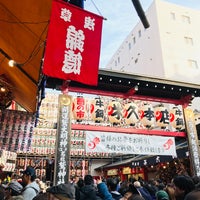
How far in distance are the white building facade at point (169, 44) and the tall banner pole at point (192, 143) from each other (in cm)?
1422

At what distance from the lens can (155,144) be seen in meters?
9.93

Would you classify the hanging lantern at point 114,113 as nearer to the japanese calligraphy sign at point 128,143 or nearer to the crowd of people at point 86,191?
the japanese calligraphy sign at point 128,143

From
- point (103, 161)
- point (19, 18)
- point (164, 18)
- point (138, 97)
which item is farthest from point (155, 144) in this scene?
point (164, 18)

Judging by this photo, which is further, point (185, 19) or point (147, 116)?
point (185, 19)

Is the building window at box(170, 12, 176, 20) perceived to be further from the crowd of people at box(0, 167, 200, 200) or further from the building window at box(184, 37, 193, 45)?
the crowd of people at box(0, 167, 200, 200)

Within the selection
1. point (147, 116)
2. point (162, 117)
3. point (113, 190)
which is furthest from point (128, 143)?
point (113, 190)

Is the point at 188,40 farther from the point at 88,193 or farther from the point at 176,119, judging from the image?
the point at 88,193

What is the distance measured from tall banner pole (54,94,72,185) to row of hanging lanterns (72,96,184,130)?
53 centimetres

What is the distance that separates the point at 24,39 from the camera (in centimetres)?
623

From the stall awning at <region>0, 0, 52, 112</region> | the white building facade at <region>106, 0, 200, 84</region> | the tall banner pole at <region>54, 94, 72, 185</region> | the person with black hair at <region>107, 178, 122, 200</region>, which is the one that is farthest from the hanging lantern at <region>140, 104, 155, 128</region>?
the white building facade at <region>106, 0, 200, 84</region>

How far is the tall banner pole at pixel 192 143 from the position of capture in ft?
33.3

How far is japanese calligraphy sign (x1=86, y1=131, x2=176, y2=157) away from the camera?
8.99 meters

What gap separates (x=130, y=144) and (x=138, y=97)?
7.98ft

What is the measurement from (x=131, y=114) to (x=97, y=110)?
1.47 meters
